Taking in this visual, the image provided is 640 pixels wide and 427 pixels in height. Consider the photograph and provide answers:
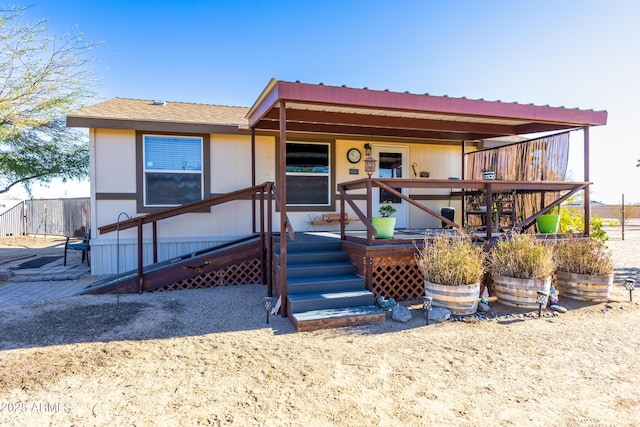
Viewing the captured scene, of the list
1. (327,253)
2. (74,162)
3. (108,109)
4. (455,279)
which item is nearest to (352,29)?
(108,109)

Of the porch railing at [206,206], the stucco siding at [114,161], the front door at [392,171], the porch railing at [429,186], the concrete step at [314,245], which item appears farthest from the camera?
the front door at [392,171]

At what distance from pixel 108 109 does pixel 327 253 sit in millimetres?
4990

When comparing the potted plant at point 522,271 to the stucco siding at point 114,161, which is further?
the stucco siding at point 114,161

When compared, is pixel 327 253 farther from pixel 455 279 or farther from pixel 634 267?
pixel 634 267

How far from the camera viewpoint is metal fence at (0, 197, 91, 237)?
14219 millimetres

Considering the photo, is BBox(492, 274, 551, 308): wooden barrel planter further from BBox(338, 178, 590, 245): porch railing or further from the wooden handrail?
the wooden handrail

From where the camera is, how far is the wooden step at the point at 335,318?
3.88 metres

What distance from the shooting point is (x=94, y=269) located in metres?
6.54

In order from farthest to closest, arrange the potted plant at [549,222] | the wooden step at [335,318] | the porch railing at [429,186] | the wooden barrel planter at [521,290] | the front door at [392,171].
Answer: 1. the front door at [392,171]
2. the potted plant at [549,222]
3. the porch railing at [429,186]
4. the wooden barrel planter at [521,290]
5. the wooden step at [335,318]

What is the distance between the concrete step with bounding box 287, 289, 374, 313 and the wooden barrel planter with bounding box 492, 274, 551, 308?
5.99ft

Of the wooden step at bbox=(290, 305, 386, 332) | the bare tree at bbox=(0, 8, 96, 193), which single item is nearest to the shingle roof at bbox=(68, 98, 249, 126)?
the bare tree at bbox=(0, 8, 96, 193)

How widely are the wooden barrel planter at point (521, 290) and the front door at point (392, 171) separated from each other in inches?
144

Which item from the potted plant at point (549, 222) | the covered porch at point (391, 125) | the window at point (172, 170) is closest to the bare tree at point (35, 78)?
the window at point (172, 170)

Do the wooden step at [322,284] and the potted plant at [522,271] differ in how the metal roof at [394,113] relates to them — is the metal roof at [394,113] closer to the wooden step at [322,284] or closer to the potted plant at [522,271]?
the potted plant at [522,271]
